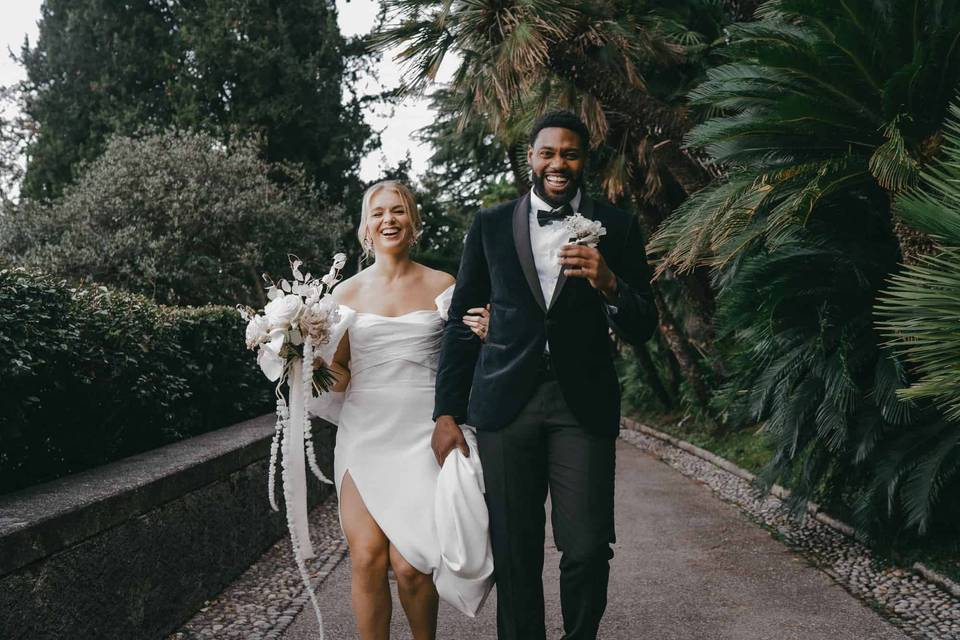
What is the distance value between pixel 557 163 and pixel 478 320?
0.67 m

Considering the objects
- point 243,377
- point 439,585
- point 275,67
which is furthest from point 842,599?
point 275,67

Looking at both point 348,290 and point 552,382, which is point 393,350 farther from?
point 552,382

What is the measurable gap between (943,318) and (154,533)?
139 inches

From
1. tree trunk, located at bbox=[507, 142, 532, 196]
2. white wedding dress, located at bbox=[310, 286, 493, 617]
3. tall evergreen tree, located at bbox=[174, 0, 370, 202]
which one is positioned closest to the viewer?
white wedding dress, located at bbox=[310, 286, 493, 617]

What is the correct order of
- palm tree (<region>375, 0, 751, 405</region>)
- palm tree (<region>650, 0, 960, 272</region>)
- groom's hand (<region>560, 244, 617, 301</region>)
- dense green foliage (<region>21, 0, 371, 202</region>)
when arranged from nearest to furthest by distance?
groom's hand (<region>560, 244, 617, 301</region>) → palm tree (<region>650, 0, 960, 272</region>) → palm tree (<region>375, 0, 751, 405</region>) → dense green foliage (<region>21, 0, 371, 202</region>)

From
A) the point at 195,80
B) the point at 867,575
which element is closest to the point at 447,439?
the point at 867,575

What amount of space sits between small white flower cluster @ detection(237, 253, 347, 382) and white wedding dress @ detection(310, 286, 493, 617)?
177mm

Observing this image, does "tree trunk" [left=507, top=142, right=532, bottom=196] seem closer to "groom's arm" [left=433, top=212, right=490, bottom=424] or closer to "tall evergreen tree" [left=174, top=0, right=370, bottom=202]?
"tall evergreen tree" [left=174, top=0, right=370, bottom=202]

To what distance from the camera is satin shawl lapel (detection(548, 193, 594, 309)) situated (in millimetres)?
3158

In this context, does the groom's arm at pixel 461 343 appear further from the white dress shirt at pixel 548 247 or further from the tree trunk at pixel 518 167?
the tree trunk at pixel 518 167

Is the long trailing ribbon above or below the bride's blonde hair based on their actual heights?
below

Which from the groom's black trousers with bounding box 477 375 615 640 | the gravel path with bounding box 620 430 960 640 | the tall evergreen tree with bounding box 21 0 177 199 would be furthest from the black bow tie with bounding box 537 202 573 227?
the tall evergreen tree with bounding box 21 0 177 199

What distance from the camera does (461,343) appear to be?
3.47 m

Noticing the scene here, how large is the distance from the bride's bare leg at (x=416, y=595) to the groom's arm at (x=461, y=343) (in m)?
0.59
